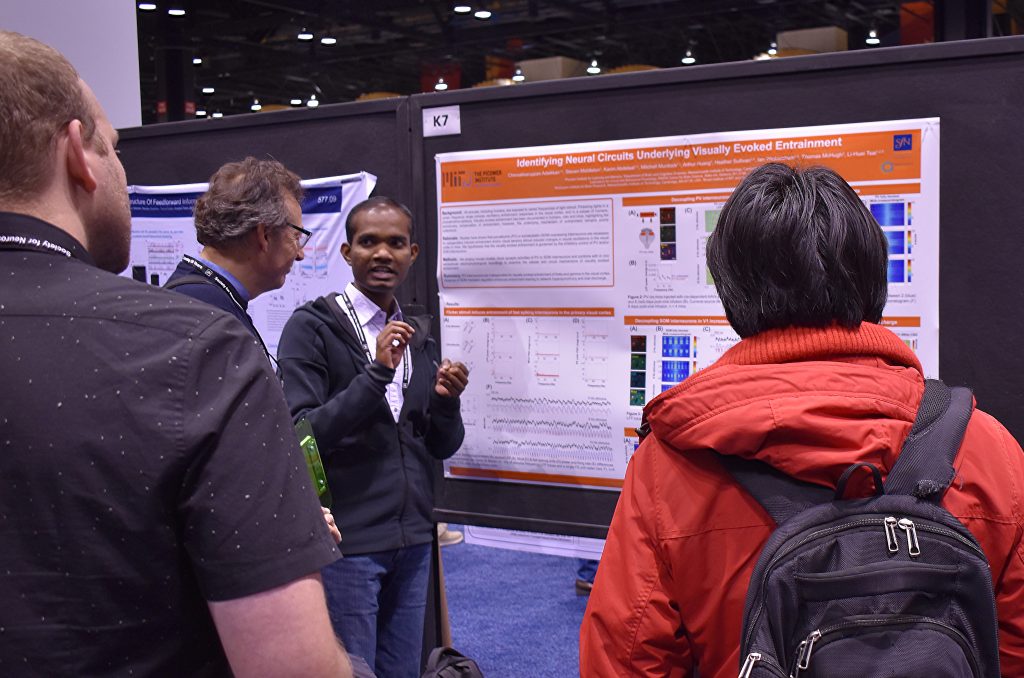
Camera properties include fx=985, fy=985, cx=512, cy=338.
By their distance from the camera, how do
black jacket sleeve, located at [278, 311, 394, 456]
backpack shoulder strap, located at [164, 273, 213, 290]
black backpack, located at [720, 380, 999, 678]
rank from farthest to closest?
black jacket sleeve, located at [278, 311, 394, 456] < backpack shoulder strap, located at [164, 273, 213, 290] < black backpack, located at [720, 380, 999, 678]

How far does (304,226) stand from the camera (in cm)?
290

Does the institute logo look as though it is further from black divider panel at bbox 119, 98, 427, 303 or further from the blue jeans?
the blue jeans

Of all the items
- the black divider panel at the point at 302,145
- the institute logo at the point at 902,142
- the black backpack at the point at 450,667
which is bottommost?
the black backpack at the point at 450,667

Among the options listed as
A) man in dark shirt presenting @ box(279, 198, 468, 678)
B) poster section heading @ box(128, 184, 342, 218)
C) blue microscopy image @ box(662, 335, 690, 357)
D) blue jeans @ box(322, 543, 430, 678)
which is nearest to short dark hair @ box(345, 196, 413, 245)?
man in dark shirt presenting @ box(279, 198, 468, 678)

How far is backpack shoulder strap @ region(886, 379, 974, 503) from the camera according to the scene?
112 centimetres

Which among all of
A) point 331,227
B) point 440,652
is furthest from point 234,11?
point 440,652

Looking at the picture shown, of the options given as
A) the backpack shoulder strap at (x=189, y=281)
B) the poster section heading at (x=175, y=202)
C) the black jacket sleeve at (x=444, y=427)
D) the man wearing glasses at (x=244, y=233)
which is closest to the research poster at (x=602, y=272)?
the black jacket sleeve at (x=444, y=427)

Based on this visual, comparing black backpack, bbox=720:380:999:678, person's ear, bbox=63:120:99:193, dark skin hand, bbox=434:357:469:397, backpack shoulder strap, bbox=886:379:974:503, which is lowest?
black backpack, bbox=720:380:999:678

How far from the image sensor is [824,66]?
2.22 m

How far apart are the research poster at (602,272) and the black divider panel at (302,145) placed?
17cm

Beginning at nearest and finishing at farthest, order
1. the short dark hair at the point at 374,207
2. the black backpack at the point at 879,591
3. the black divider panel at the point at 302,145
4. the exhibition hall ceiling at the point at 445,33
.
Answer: the black backpack at the point at 879,591
the short dark hair at the point at 374,207
the black divider panel at the point at 302,145
the exhibition hall ceiling at the point at 445,33

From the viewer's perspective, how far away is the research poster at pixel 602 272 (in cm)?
221

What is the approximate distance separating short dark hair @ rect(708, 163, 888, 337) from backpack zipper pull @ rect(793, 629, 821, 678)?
1.24 feet

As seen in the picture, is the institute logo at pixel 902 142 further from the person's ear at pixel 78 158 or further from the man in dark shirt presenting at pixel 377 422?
the person's ear at pixel 78 158
